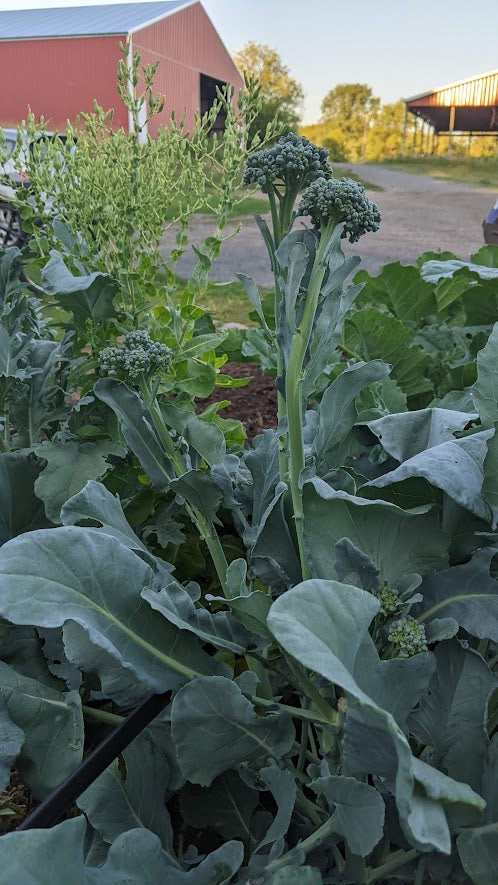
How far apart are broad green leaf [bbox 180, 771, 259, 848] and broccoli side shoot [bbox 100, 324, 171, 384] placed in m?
0.57

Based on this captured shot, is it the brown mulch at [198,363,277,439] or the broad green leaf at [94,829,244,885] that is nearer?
the broad green leaf at [94,829,244,885]

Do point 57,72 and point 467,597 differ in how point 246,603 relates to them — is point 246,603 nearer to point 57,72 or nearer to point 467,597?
point 467,597

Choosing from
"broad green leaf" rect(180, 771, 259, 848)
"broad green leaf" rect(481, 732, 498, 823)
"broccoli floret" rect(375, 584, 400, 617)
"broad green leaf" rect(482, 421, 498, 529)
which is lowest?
"broad green leaf" rect(180, 771, 259, 848)

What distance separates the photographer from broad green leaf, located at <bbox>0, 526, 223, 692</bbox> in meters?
0.78

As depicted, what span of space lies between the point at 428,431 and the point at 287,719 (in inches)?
17.3

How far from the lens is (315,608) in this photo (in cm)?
66

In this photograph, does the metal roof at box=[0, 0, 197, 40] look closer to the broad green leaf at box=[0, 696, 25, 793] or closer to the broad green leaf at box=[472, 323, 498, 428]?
the broad green leaf at box=[472, 323, 498, 428]

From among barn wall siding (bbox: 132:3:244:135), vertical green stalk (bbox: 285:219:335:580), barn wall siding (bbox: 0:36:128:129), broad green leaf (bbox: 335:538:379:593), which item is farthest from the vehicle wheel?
barn wall siding (bbox: 132:3:244:135)

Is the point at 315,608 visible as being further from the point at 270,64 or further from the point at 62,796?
the point at 270,64

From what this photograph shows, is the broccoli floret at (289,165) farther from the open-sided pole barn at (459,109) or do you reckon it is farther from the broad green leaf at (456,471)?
the open-sided pole barn at (459,109)

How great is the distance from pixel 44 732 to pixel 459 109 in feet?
112

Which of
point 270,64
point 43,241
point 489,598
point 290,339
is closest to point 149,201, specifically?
point 43,241

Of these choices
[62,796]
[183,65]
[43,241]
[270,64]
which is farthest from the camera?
[270,64]

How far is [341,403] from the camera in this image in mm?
1061
